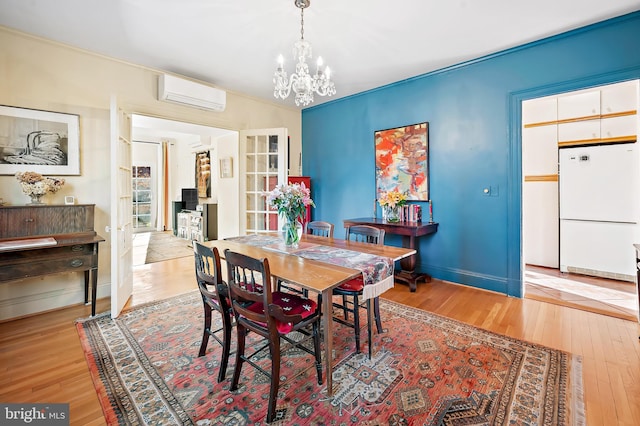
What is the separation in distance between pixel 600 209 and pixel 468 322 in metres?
2.90

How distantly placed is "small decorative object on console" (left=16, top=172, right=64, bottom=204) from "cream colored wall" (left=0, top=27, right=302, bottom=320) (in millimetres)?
163

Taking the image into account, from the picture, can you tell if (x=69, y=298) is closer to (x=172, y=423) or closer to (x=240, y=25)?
(x=172, y=423)

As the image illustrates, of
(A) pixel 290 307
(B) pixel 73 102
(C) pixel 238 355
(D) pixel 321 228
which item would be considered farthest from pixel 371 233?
(B) pixel 73 102

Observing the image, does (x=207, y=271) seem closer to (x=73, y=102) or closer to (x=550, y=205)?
(x=73, y=102)

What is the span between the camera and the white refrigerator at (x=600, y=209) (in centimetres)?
367

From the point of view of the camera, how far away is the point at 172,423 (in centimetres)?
149

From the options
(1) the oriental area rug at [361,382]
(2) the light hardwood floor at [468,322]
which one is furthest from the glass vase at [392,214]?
(1) the oriental area rug at [361,382]

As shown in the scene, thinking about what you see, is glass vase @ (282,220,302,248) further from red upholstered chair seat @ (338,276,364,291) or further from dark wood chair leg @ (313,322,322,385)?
dark wood chair leg @ (313,322,322,385)

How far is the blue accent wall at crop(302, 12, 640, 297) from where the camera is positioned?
2.77m

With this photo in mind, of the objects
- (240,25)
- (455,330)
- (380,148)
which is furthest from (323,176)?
(455,330)

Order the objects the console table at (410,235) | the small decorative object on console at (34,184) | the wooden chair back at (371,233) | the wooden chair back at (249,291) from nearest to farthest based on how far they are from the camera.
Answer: the wooden chair back at (249,291) < the wooden chair back at (371,233) < the small decorative object on console at (34,184) < the console table at (410,235)

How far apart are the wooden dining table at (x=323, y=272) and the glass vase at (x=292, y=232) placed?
22 cm

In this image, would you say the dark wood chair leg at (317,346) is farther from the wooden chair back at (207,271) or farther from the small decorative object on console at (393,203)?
the small decorative object on console at (393,203)

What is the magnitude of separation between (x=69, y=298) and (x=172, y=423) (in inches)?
98.7
